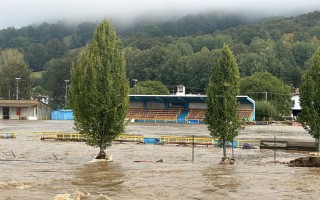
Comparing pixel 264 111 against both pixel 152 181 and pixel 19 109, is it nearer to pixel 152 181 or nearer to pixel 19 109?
pixel 19 109

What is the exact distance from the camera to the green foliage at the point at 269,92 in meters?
124

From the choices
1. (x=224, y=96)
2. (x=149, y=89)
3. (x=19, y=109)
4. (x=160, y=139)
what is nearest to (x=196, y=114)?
(x=149, y=89)

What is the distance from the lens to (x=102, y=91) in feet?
105

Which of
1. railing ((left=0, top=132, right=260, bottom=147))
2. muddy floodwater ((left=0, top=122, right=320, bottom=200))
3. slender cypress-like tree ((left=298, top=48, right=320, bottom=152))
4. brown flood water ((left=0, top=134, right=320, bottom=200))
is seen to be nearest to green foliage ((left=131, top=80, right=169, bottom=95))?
railing ((left=0, top=132, right=260, bottom=147))

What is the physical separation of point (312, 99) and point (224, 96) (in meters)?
6.51

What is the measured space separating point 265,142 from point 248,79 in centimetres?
8568

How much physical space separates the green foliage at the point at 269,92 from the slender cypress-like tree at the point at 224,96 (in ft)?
304

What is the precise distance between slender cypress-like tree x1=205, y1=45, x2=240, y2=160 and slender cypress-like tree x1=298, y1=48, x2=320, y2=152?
5.21 m

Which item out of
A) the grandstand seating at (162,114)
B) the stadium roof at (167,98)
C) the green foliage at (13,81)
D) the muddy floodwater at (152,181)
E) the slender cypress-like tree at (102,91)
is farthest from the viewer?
the green foliage at (13,81)

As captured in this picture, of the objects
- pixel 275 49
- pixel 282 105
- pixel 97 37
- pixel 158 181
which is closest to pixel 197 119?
pixel 282 105

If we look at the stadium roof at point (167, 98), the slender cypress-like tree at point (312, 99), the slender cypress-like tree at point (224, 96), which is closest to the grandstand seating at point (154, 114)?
the stadium roof at point (167, 98)

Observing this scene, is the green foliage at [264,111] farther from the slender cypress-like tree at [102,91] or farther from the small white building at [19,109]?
the slender cypress-like tree at [102,91]

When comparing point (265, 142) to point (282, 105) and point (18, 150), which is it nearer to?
point (18, 150)

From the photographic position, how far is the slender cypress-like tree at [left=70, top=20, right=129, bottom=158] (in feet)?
105
